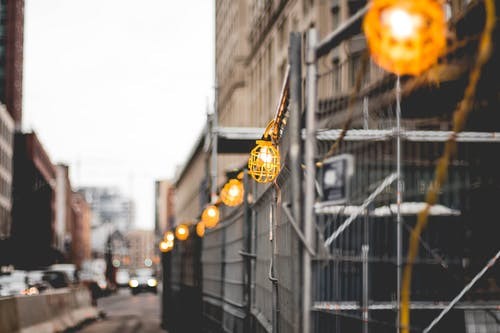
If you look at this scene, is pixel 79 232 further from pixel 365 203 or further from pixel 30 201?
pixel 365 203

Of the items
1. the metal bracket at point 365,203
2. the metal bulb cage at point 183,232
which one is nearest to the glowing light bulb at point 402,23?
the metal bracket at point 365,203

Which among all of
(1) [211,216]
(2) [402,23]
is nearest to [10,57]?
(1) [211,216]

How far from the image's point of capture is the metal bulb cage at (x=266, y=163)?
8.20 metres

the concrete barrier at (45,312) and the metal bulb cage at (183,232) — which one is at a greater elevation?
the metal bulb cage at (183,232)

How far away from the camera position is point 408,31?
389 cm

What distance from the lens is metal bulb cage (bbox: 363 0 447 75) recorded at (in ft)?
12.8

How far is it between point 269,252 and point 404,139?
2.77m

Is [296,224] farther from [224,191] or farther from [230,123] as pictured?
[230,123]

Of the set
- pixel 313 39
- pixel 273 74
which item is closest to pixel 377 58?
pixel 313 39

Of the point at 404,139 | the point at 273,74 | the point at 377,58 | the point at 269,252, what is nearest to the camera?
the point at 377,58

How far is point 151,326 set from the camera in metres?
26.5

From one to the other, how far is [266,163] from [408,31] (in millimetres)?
4701

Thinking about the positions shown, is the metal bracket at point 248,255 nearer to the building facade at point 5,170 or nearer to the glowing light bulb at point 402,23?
the glowing light bulb at point 402,23

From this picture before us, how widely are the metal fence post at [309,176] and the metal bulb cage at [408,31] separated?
1.36m
